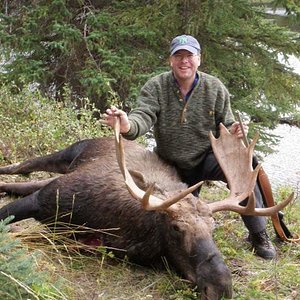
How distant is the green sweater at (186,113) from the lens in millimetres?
5500

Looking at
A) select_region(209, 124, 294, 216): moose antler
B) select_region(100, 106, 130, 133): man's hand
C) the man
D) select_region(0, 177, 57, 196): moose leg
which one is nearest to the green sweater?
the man

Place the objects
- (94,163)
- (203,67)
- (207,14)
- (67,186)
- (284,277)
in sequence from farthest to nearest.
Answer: (203,67)
(207,14)
(94,163)
(67,186)
(284,277)

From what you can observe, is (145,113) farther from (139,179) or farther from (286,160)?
(286,160)

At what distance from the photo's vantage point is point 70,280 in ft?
14.8

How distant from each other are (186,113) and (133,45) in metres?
4.87

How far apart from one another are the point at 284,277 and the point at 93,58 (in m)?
5.87

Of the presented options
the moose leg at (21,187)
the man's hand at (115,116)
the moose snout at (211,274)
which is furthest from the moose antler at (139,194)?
the moose leg at (21,187)

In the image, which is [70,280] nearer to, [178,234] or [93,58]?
[178,234]

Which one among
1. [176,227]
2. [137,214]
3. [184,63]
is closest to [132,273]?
[137,214]

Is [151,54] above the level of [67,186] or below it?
above

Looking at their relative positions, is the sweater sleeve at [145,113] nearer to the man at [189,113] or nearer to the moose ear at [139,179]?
the man at [189,113]

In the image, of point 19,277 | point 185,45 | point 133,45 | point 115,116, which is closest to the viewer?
point 19,277

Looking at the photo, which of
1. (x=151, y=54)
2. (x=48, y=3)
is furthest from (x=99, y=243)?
(x=48, y=3)

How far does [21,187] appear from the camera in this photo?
635 cm
